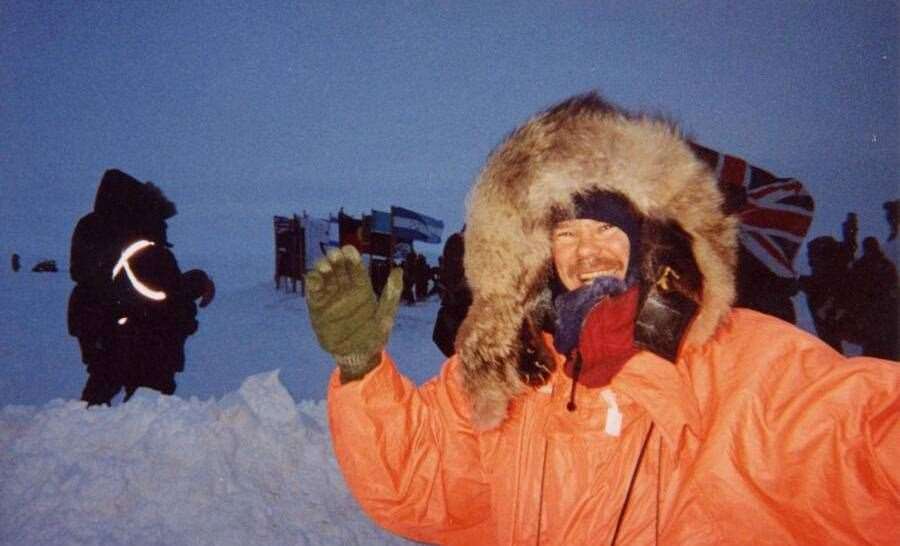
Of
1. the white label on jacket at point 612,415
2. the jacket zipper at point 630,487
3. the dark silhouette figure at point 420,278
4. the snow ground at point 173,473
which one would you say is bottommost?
the dark silhouette figure at point 420,278

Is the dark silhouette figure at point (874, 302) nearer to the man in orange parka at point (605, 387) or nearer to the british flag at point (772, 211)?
the british flag at point (772, 211)

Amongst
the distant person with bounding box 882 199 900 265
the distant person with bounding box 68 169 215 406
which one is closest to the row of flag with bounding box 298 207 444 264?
the distant person with bounding box 68 169 215 406

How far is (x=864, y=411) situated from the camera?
1.04 meters

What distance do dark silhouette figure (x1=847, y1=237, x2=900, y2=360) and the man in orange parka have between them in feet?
12.7

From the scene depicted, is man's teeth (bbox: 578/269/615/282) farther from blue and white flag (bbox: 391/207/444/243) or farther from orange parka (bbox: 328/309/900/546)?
blue and white flag (bbox: 391/207/444/243)

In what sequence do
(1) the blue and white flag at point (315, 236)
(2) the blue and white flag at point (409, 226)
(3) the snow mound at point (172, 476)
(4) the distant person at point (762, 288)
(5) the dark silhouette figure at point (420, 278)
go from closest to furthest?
(3) the snow mound at point (172, 476) < (4) the distant person at point (762, 288) < (2) the blue and white flag at point (409, 226) < (5) the dark silhouette figure at point (420, 278) < (1) the blue and white flag at point (315, 236)

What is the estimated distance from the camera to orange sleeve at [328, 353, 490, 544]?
1445mm

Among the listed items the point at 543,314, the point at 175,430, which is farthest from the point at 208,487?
the point at 543,314

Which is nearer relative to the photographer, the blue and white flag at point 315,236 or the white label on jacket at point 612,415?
the white label on jacket at point 612,415

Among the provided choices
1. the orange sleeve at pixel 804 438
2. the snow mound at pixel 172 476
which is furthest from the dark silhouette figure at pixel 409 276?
the orange sleeve at pixel 804 438

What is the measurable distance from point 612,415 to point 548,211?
0.70m

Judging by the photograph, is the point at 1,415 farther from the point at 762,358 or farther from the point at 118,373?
the point at 762,358

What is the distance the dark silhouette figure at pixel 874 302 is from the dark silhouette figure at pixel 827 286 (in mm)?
106

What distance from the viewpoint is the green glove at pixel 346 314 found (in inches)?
57.9
